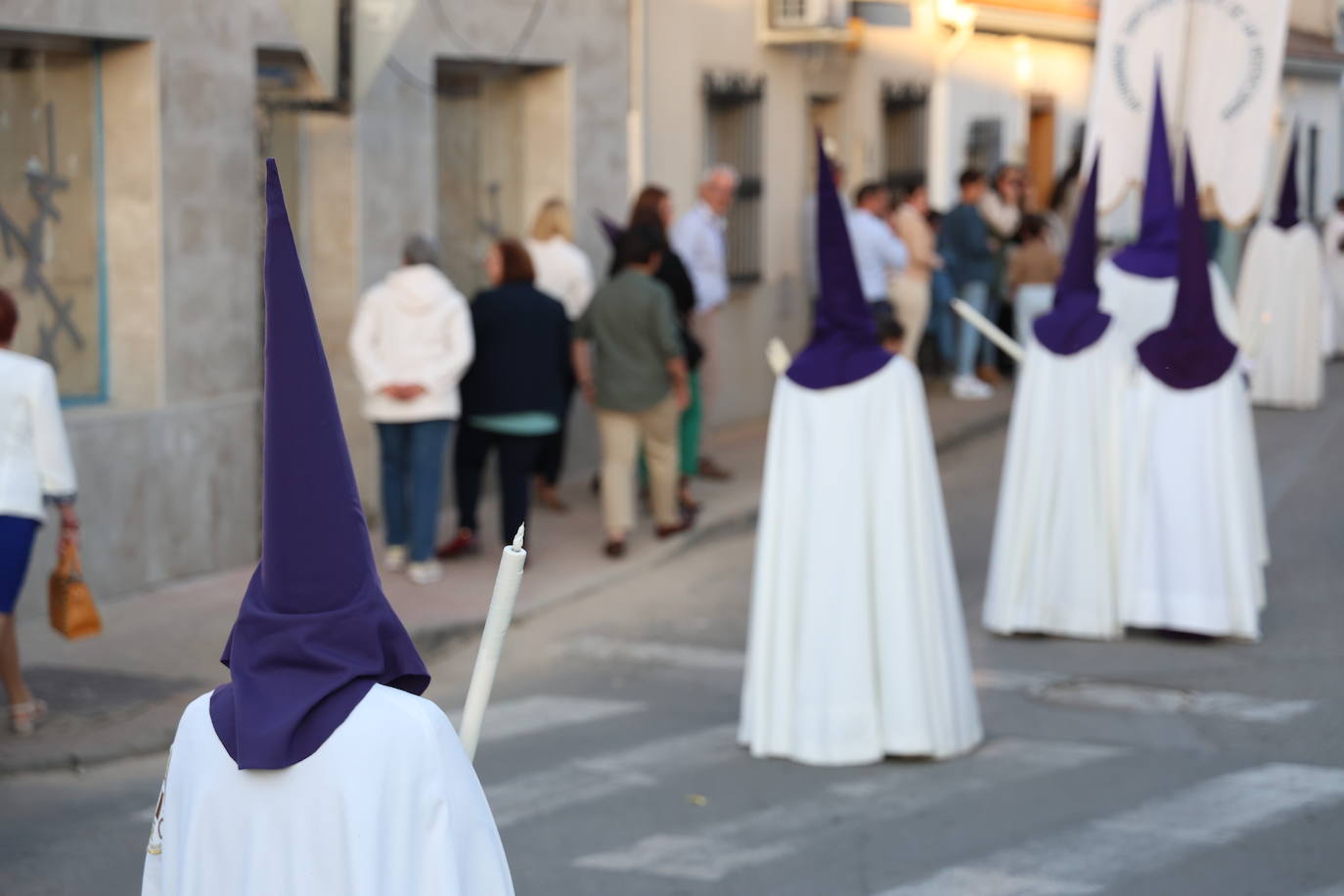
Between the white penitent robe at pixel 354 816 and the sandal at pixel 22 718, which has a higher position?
the white penitent robe at pixel 354 816

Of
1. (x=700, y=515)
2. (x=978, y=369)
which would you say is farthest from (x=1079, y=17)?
(x=700, y=515)

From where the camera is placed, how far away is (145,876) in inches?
141

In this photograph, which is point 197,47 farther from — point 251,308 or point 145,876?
point 145,876

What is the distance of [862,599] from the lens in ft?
25.3

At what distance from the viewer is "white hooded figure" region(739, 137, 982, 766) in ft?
25.1

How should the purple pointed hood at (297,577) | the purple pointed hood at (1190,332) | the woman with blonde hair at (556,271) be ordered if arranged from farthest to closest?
the woman with blonde hair at (556,271), the purple pointed hood at (1190,332), the purple pointed hood at (297,577)

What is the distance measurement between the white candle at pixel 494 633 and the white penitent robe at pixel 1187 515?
6.93 metres

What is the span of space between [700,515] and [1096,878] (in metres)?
7.08

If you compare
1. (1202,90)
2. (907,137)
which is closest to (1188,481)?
(1202,90)

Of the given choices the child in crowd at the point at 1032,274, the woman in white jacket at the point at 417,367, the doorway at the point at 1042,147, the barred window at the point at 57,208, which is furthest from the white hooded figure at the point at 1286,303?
the barred window at the point at 57,208

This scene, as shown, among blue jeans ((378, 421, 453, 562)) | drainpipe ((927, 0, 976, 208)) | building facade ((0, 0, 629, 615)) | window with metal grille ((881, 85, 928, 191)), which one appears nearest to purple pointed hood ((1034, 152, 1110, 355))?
blue jeans ((378, 421, 453, 562))

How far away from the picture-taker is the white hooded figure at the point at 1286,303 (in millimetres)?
18469

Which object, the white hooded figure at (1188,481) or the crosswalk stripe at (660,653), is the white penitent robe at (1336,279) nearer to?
the white hooded figure at (1188,481)

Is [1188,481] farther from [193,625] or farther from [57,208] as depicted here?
[57,208]
